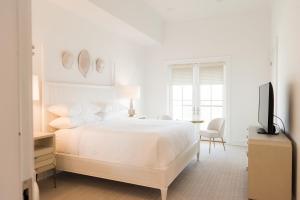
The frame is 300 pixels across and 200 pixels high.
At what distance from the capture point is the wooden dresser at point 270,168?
2506 mm

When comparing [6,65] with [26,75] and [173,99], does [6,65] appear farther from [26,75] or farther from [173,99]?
[173,99]

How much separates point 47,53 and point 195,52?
3965 millimetres

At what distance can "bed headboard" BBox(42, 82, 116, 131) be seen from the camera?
3.50m

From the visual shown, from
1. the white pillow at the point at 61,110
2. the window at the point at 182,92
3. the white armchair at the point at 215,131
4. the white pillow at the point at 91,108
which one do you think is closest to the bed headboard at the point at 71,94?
the white pillow at the point at 61,110

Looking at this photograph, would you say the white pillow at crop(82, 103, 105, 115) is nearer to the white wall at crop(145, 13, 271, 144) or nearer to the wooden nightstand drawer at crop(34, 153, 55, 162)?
the wooden nightstand drawer at crop(34, 153, 55, 162)

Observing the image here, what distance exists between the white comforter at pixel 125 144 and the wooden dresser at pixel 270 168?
99 centimetres

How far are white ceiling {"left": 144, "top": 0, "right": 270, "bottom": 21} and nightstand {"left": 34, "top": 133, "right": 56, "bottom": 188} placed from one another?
3.68 meters

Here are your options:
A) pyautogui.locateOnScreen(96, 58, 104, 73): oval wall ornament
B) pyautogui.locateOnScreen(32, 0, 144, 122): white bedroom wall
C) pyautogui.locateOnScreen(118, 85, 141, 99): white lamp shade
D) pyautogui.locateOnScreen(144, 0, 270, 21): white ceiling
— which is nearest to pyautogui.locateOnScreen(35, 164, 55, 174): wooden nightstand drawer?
pyautogui.locateOnScreen(32, 0, 144, 122): white bedroom wall

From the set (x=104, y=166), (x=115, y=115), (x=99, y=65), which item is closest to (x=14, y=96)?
(x=104, y=166)

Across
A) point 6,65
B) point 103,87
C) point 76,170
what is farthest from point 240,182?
point 6,65

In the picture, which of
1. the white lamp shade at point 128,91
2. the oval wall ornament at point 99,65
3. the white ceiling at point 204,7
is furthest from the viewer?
the white lamp shade at point 128,91

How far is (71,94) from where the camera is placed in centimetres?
399

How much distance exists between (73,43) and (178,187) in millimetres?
3048

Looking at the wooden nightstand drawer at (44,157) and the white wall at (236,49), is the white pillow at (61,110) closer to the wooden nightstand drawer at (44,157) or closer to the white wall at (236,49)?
the wooden nightstand drawer at (44,157)
